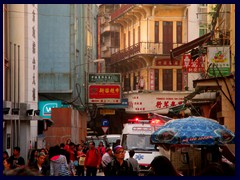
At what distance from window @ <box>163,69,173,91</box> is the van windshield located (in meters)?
23.9

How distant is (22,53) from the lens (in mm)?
30000

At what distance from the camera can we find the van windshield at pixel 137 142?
85.4 ft

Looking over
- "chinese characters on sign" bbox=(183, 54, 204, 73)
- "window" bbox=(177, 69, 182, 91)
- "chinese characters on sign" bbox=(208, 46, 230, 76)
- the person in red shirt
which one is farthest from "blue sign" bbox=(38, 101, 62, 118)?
the person in red shirt

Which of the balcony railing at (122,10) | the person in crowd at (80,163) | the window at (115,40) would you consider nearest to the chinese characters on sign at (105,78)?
the balcony railing at (122,10)

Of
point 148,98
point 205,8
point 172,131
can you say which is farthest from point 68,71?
point 172,131

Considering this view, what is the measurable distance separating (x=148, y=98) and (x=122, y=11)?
8.66m

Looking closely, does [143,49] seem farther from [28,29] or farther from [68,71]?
[28,29]

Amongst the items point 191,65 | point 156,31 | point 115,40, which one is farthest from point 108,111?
point 191,65

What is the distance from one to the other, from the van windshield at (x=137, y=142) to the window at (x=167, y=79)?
23.9m

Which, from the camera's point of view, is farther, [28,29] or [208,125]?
[28,29]

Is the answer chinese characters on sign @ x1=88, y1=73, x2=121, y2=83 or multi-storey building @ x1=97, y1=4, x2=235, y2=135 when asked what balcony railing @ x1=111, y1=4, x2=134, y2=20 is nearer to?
multi-storey building @ x1=97, y1=4, x2=235, y2=135

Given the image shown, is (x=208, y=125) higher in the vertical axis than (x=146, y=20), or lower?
lower

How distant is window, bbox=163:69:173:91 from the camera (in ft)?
165

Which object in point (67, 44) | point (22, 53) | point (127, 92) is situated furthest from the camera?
point (127, 92)
